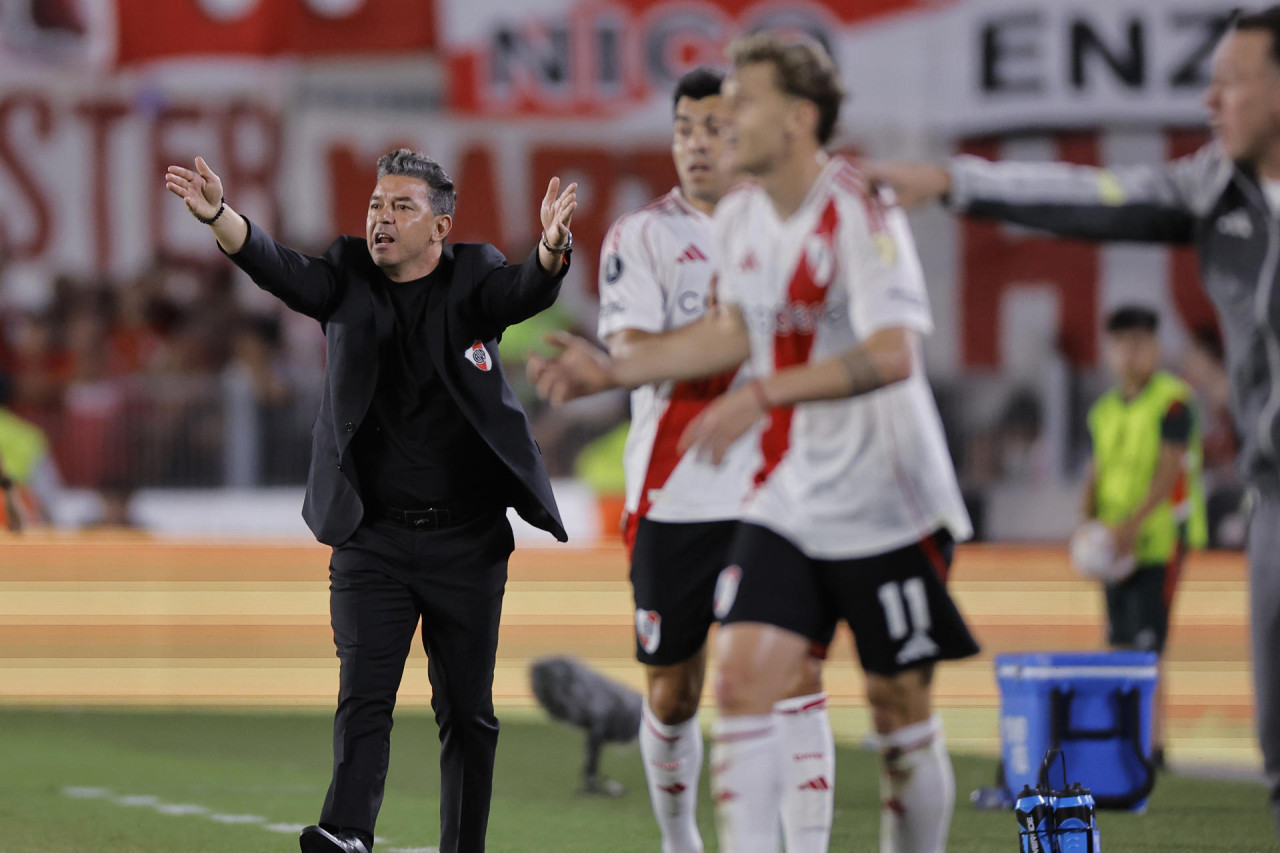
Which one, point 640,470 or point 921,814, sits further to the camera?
point 640,470

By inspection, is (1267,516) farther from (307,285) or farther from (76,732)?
(76,732)

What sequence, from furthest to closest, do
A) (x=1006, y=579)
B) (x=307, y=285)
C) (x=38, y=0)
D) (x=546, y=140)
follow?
(x=546, y=140), (x=38, y=0), (x=1006, y=579), (x=307, y=285)

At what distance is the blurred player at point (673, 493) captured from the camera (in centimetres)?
607

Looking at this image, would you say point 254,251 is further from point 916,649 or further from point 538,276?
point 916,649

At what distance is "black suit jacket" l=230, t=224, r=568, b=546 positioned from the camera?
588 cm

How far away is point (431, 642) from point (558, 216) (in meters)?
1.40

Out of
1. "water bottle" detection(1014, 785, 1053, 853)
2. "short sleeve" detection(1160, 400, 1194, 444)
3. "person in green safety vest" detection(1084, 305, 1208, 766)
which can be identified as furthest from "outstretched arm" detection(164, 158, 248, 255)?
"short sleeve" detection(1160, 400, 1194, 444)

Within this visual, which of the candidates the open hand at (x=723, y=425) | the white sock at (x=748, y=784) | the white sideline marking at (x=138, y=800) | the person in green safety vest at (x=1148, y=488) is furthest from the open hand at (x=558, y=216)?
the person in green safety vest at (x=1148, y=488)

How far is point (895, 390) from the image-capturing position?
4.78 m

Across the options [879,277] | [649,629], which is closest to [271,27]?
[649,629]

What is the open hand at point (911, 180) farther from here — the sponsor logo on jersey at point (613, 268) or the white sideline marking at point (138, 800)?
the white sideline marking at point (138, 800)

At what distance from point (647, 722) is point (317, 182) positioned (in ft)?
43.9

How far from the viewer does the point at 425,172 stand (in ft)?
20.2

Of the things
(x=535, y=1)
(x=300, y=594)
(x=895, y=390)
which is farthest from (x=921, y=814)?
(x=535, y=1)
